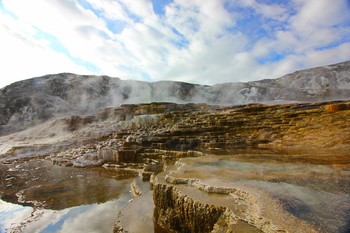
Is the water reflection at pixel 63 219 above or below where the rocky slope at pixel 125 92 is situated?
below

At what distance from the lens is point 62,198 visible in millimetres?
4230

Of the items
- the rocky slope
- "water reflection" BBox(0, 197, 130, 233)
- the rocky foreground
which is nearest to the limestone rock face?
the rocky foreground

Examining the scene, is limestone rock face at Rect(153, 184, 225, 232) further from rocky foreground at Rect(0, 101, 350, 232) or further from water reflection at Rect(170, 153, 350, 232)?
water reflection at Rect(170, 153, 350, 232)

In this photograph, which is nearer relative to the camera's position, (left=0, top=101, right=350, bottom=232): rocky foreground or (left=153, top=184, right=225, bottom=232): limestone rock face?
(left=0, top=101, right=350, bottom=232): rocky foreground

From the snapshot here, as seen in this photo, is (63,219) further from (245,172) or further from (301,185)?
(301,185)

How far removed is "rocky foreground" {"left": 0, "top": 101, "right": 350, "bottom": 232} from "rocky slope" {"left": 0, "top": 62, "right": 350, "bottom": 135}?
11469mm

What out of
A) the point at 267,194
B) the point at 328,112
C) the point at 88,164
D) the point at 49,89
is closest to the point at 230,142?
the point at 328,112

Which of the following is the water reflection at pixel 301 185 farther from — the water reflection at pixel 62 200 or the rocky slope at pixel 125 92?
the rocky slope at pixel 125 92

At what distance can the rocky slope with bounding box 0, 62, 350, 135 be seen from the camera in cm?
2005

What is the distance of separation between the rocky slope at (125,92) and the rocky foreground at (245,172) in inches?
452

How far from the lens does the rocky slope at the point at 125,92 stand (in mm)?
20047

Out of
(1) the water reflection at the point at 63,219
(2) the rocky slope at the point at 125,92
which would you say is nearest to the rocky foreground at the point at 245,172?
(1) the water reflection at the point at 63,219

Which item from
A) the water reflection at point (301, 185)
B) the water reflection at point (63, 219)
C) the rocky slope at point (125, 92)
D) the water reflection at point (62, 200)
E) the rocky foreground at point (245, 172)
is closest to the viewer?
the water reflection at point (301, 185)

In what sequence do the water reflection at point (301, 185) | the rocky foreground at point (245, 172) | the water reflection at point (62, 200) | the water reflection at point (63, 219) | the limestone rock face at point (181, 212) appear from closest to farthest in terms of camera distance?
the water reflection at point (301, 185) → the rocky foreground at point (245, 172) → the limestone rock face at point (181, 212) → the water reflection at point (63, 219) → the water reflection at point (62, 200)
